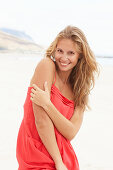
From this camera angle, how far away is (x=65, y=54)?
1493 mm

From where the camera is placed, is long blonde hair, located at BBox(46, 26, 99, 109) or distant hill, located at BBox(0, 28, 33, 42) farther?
distant hill, located at BBox(0, 28, 33, 42)

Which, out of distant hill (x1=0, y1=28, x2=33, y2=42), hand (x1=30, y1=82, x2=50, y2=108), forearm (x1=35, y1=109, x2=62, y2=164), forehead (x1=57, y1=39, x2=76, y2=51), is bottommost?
distant hill (x1=0, y1=28, x2=33, y2=42)

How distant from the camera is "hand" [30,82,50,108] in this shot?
1.35 meters

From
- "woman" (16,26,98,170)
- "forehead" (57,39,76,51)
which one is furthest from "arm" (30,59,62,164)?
A: "forehead" (57,39,76,51)

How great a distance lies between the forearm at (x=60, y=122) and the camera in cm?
137

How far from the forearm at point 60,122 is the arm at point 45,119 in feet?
0.09

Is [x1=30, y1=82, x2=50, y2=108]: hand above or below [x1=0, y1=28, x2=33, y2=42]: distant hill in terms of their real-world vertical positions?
above

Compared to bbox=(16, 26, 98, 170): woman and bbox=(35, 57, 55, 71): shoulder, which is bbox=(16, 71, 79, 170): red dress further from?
bbox=(35, 57, 55, 71): shoulder

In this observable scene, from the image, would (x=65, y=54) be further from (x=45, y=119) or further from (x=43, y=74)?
(x=45, y=119)

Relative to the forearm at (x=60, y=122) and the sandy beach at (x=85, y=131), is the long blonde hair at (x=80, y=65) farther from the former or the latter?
the sandy beach at (x=85, y=131)

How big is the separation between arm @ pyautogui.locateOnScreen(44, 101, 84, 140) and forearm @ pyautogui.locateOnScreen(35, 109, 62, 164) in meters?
0.04

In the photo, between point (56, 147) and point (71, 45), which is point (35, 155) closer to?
point (56, 147)

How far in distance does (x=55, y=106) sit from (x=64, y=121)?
10cm

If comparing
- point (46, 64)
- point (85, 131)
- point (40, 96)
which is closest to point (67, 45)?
point (46, 64)
